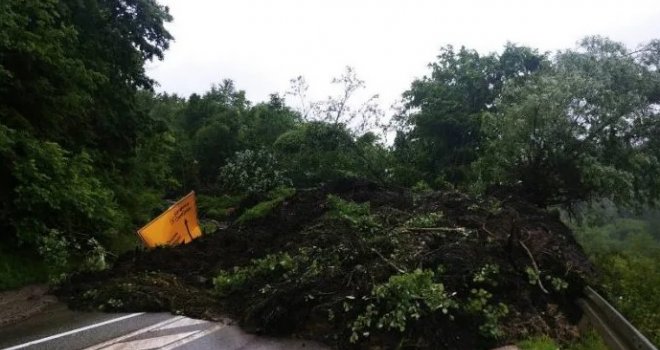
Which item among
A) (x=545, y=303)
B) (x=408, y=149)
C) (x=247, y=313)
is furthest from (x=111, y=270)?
(x=408, y=149)

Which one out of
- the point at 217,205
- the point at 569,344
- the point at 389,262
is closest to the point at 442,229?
the point at 389,262

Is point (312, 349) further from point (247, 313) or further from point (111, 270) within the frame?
point (111, 270)

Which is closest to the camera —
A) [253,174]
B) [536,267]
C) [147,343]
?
[147,343]

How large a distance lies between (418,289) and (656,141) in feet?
46.2

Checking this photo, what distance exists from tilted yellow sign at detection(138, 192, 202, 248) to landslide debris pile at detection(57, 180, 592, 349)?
4.94 feet

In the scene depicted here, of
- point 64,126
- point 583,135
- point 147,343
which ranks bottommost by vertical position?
point 147,343

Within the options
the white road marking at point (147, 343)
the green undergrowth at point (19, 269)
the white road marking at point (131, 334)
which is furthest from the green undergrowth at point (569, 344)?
the green undergrowth at point (19, 269)

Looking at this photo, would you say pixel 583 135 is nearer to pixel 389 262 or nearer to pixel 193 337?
pixel 389 262

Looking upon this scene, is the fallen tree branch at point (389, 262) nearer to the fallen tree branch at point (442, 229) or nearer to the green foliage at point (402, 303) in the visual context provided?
the green foliage at point (402, 303)

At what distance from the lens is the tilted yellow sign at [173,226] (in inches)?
509

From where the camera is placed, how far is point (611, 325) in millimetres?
6148

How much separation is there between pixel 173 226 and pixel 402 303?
9.39 metres

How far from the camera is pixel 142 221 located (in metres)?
16.6

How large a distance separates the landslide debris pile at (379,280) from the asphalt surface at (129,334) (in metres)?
0.27
